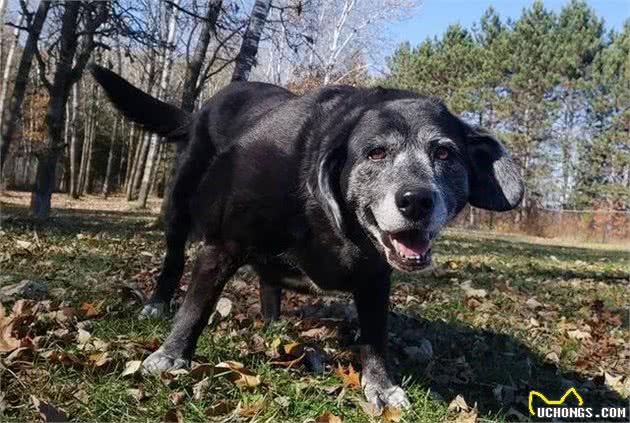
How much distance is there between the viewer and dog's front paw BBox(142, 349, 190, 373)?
9.47 feet

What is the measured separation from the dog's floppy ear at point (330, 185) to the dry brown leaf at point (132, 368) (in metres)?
1.12

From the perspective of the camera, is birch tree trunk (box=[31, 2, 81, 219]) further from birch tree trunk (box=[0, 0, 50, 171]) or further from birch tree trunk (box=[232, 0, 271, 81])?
birch tree trunk (box=[232, 0, 271, 81])

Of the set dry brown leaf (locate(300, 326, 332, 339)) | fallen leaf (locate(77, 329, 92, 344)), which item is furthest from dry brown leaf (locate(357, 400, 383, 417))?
fallen leaf (locate(77, 329, 92, 344))

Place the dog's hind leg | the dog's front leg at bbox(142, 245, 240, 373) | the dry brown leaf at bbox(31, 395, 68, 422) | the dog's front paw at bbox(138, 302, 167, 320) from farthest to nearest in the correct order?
the dog's hind leg, the dog's front paw at bbox(138, 302, 167, 320), the dog's front leg at bbox(142, 245, 240, 373), the dry brown leaf at bbox(31, 395, 68, 422)

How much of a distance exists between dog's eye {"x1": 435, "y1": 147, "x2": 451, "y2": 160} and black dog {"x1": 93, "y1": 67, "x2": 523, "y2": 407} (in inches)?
0.4

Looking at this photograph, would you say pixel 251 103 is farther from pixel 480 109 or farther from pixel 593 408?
pixel 480 109

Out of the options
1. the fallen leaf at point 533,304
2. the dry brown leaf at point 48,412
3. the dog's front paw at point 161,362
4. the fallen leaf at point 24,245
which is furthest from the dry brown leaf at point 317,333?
the fallen leaf at point 24,245

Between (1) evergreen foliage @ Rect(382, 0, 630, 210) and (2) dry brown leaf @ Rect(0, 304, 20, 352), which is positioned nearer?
(2) dry brown leaf @ Rect(0, 304, 20, 352)

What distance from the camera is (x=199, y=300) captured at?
3.21m

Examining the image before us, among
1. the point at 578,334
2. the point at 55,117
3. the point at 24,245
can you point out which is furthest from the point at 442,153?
the point at 55,117

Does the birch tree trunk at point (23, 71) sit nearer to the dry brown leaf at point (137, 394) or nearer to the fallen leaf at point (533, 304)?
the fallen leaf at point (533, 304)

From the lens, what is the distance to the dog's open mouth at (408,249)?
9.23ft

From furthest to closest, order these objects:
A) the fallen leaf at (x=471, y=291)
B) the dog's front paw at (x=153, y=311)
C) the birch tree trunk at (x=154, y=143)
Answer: the birch tree trunk at (x=154, y=143), the fallen leaf at (x=471, y=291), the dog's front paw at (x=153, y=311)

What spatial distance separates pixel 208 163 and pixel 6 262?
2.38 m
